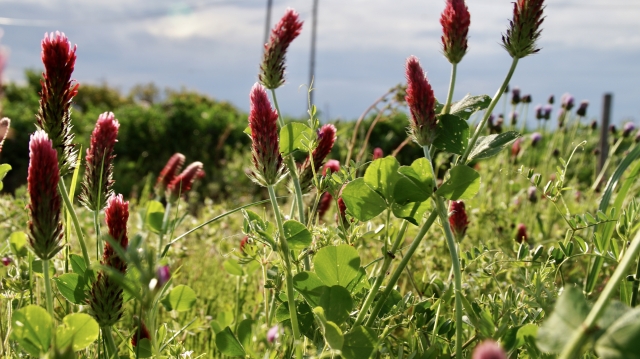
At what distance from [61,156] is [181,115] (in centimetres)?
966

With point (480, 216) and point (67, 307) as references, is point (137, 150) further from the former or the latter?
point (67, 307)

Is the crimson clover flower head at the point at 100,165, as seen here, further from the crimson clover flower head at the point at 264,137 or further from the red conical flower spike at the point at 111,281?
the crimson clover flower head at the point at 264,137

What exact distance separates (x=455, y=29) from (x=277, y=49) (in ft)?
1.47

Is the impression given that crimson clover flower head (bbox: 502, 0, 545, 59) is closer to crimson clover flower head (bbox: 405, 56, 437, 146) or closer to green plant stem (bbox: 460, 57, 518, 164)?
green plant stem (bbox: 460, 57, 518, 164)

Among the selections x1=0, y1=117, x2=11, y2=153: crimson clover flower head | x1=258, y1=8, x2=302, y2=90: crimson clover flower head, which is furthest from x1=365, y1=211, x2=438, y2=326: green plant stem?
x1=0, y1=117, x2=11, y2=153: crimson clover flower head

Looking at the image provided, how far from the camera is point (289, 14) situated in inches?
59.7

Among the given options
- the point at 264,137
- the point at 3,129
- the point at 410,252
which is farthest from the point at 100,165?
the point at 410,252

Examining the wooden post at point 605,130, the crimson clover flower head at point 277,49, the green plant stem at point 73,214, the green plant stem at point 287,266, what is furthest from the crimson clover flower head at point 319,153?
the wooden post at point 605,130

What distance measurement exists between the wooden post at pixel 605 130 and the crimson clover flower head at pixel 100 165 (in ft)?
16.3

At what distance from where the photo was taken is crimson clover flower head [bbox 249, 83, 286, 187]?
1.24 metres

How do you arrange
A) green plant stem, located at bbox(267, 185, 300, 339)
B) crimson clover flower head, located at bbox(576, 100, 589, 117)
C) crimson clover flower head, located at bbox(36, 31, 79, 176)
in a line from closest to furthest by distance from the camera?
green plant stem, located at bbox(267, 185, 300, 339) → crimson clover flower head, located at bbox(36, 31, 79, 176) → crimson clover flower head, located at bbox(576, 100, 589, 117)

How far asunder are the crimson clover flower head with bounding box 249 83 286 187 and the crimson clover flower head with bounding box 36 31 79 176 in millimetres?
378

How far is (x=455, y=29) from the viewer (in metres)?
1.28

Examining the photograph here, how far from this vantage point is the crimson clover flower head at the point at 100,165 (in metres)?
1.35
